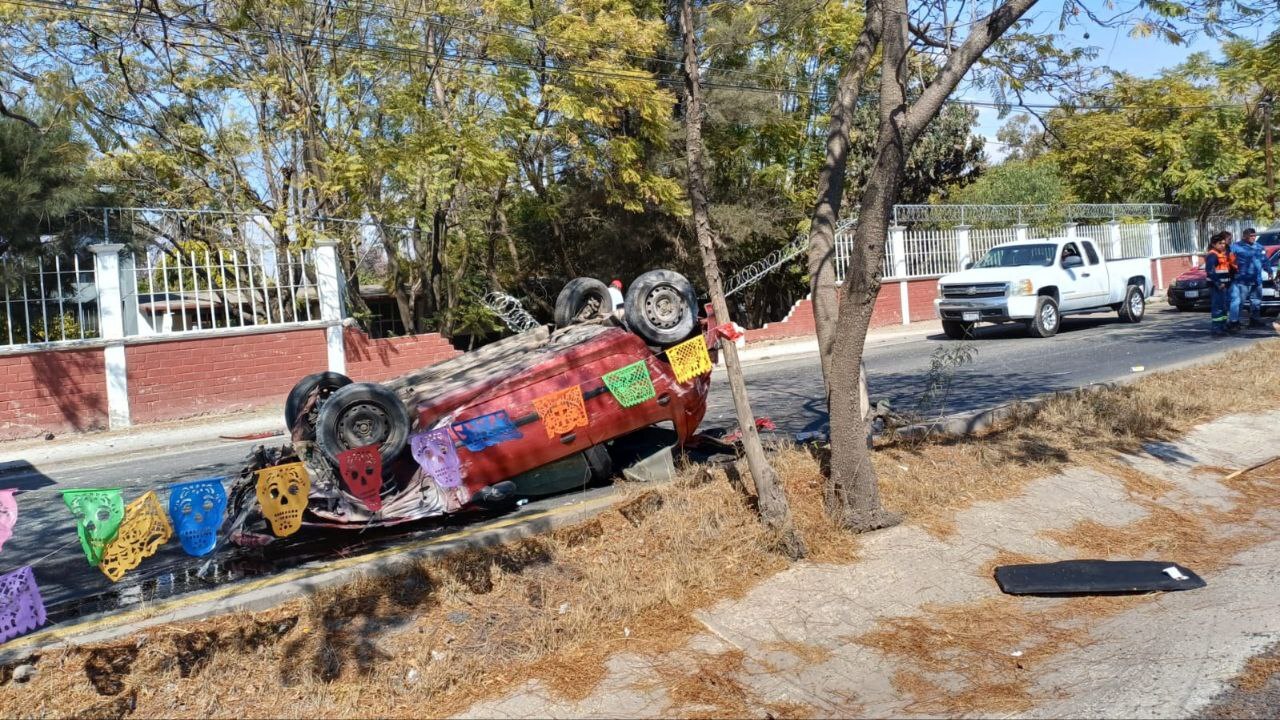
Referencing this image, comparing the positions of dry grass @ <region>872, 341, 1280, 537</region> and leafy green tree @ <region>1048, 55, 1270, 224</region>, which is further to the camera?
leafy green tree @ <region>1048, 55, 1270, 224</region>

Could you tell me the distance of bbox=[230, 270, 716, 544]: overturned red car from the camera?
19.2 ft

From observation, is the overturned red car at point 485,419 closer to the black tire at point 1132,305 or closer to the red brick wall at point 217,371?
the red brick wall at point 217,371

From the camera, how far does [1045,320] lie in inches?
725

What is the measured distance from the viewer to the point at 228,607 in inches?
182

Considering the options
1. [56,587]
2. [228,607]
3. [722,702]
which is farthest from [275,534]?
[722,702]

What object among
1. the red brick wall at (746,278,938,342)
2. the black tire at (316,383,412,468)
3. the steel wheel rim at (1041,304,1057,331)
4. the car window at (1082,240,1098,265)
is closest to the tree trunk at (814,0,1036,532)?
the black tire at (316,383,412,468)

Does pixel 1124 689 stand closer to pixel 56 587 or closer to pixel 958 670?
pixel 958 670

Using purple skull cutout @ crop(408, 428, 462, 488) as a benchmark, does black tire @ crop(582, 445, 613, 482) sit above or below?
below

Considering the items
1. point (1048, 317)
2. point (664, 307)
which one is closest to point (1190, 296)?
point (1048, 317)

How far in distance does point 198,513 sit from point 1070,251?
734 inches

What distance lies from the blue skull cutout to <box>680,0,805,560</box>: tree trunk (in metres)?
3.01

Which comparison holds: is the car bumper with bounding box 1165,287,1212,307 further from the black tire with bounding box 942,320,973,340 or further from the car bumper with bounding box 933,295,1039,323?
the car bumper with bounding box 933,295,1039,323

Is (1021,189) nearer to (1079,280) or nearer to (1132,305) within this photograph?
(1132,305)

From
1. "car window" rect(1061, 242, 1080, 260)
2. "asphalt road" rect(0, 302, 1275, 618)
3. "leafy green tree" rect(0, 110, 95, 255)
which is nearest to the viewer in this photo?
"asphalt road" rect(0, 302, 1275, 618)
